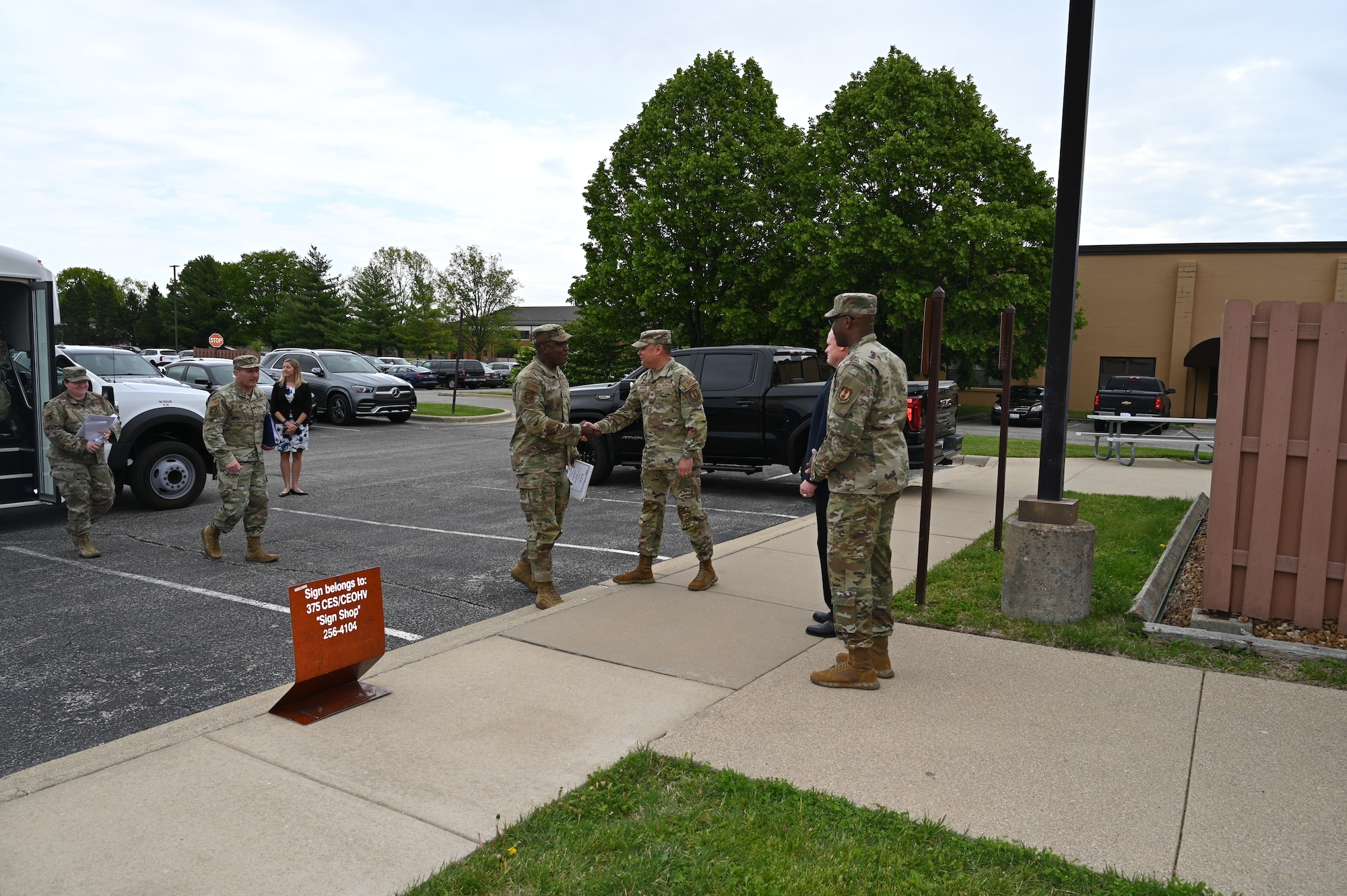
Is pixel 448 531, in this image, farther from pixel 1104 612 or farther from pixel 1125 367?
pixel 1125 367

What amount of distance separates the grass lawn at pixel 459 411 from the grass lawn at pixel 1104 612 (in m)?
20.0

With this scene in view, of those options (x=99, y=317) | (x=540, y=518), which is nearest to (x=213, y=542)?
(x=540, y=518)

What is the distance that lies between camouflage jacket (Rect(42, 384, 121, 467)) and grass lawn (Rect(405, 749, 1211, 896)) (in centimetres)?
683

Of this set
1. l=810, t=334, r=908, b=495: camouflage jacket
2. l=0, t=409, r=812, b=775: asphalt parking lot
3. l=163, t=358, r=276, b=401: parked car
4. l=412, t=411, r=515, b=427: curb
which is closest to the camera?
l=810, t=334, r=908, b=495: camouflage jacket

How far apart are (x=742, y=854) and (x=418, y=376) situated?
50.8 meters

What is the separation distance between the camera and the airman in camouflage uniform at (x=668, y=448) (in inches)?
267

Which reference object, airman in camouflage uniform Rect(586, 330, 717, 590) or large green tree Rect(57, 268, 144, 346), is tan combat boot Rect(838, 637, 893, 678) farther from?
large green tree Rect(57, 268, 144, 346)

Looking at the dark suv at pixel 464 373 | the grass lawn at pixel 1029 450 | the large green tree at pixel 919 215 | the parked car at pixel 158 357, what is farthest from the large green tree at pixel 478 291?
the grass lawn at pixel 1029 450

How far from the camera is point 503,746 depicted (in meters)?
3.98

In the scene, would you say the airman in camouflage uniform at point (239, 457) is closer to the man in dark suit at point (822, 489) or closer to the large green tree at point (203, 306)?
the man in dark suit at point (822, 489)

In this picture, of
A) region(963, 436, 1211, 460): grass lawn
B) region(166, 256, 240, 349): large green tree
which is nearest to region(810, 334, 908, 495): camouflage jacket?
region(963, 436, 1211, 460): grass lawn

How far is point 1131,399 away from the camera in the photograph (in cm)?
2366

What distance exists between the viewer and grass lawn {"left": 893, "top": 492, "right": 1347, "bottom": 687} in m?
5.06

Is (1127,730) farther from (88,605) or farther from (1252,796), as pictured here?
(88,605)
